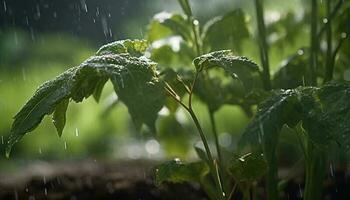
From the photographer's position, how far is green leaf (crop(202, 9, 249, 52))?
5.56ft

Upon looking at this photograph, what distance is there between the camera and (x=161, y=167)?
4.24 feet

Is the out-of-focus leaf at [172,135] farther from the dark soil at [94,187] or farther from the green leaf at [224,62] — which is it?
the green leaf at [224,62]

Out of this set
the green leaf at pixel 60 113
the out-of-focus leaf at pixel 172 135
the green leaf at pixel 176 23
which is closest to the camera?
the green leaf at pixel 60 113

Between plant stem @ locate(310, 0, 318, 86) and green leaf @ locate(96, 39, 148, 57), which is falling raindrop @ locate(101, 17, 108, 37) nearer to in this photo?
plant stem @ locate(310, 0, 318, 86)

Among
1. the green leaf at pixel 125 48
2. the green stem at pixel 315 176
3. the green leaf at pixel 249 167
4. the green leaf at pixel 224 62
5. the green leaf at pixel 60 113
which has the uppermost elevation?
the green leaf at pixel 125 48

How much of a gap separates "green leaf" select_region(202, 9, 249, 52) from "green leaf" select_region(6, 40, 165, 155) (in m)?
0.53

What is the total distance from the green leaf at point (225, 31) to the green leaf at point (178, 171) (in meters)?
0.41

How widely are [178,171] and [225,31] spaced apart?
514 mm

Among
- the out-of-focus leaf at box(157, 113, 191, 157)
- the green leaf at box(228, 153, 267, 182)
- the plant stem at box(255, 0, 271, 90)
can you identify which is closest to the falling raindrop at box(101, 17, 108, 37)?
the out-of-focus leaf at box(157, 113, 191, 157)

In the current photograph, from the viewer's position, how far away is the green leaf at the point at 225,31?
1695 mm

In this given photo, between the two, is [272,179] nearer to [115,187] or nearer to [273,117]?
[273,117]

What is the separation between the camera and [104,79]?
1.20 m

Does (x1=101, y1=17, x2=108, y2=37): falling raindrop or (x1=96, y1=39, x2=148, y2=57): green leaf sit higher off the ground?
(x1=101, y1=17, x2=108, y2=37): falling raindrop

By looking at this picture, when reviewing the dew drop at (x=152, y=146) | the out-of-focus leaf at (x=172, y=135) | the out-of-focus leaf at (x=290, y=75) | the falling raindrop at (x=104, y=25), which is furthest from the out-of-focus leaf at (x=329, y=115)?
the falling raindrop at (x=104, y=25)
